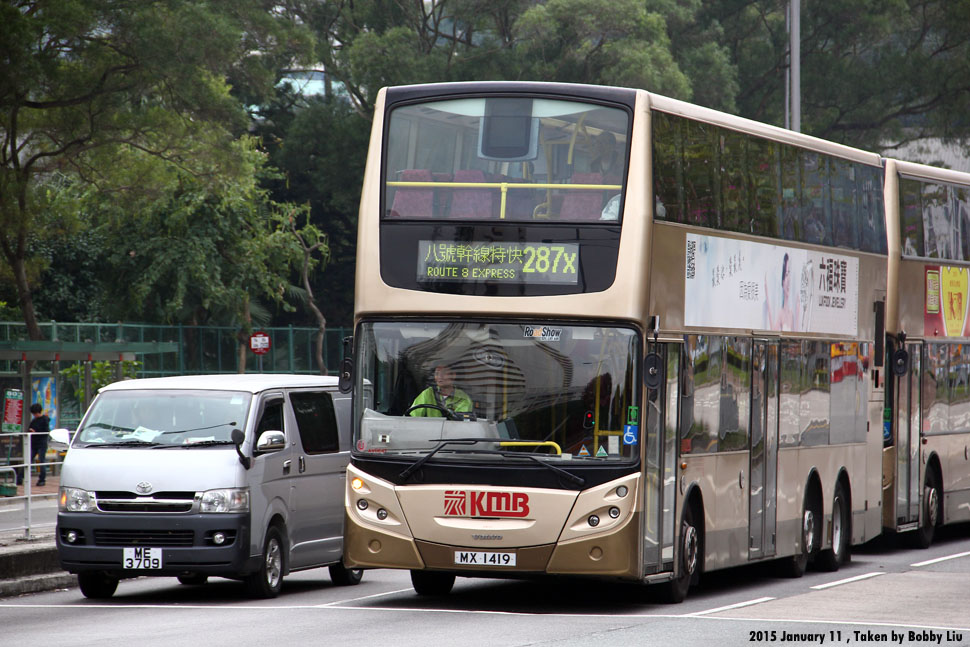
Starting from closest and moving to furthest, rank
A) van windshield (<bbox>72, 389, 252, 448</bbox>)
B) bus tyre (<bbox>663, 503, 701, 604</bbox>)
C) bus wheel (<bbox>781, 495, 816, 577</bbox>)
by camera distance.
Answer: bus tyre (<bbox>663, 503, 701, 604</bbox>), van windshield (<bbox>72, 389, 252, 448</bbox>), bus wheel (<bbox>781, 495, 816, 577</bbox>)

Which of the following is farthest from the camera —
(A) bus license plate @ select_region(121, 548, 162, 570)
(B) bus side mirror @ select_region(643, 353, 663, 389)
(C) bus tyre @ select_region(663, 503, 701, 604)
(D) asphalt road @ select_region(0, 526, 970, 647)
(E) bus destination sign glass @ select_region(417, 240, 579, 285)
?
(A) bus license plate @ select_region(121, 548, 162, 570)

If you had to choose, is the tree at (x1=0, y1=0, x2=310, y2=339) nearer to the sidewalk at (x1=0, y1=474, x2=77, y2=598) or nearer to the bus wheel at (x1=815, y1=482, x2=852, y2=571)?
the sidewalk at (x1=0, y1=474, x2=77, y2=598)

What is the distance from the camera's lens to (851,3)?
49.7 m

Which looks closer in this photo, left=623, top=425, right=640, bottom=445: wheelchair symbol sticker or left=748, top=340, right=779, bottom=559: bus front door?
left=623, top=425, right=640, bottom=445: wheelchair symbol sticker

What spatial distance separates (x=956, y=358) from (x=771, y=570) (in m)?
5.58

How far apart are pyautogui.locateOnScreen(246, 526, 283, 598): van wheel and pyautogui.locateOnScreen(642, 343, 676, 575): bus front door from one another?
143 inches

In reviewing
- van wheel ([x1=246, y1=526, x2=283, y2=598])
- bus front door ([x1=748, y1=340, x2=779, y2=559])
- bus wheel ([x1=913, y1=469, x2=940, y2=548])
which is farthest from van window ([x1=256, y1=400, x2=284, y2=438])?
bus wheel ([x1=913, y1=469, x2=940, y2=548])

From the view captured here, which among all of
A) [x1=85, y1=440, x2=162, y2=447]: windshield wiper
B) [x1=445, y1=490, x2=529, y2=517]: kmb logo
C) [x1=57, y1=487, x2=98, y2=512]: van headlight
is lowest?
[x1=57, y1=487, x2=98, y2=512]: van headlight

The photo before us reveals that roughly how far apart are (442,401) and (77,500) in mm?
3614

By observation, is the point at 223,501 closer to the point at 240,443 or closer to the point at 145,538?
the point at 240,443

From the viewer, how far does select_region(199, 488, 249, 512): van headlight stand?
538 inches

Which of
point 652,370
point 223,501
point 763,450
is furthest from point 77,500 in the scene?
point 763,450

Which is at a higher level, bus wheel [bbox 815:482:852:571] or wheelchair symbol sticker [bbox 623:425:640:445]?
wheelchair symbol sticker [bbox 623:425:640:445]

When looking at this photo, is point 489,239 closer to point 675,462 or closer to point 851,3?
point 675,462
